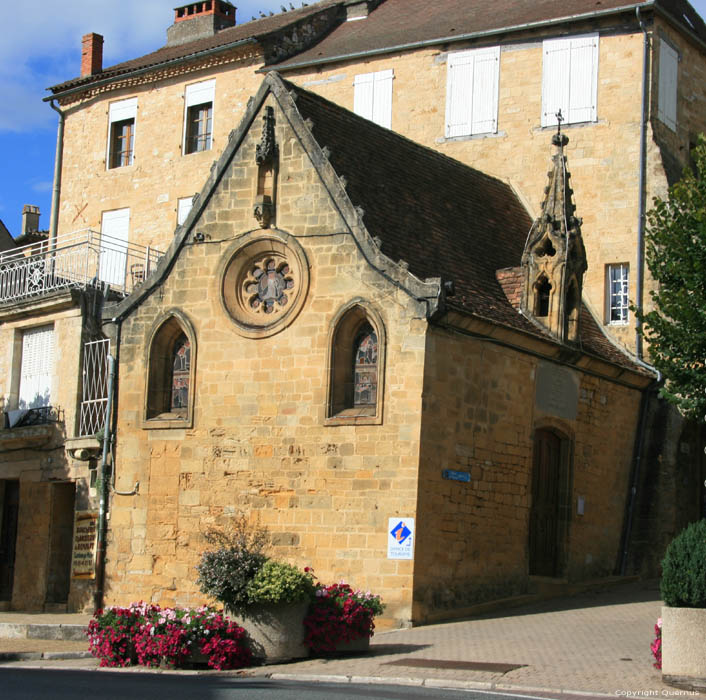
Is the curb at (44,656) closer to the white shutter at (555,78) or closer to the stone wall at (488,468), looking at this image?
the stone wall at (488,468)

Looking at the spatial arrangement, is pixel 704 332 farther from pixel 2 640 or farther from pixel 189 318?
pixel 2 640

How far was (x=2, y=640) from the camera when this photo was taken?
64.4 ft

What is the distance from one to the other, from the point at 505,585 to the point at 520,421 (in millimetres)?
2614

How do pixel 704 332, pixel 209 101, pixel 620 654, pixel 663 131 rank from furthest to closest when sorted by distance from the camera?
pixel 209 101
pixel 663 131
pixel 704 332
pixel 620 654

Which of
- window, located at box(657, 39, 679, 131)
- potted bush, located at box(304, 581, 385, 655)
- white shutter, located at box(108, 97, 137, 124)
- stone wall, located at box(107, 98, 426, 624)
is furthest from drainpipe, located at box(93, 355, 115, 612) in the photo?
white shutter, located at box(108, 97, 137, 124)

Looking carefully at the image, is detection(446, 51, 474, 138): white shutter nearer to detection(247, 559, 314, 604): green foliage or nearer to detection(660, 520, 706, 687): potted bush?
detection(247, 559, 314, 604): green foliage

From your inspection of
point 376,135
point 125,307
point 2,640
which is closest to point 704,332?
point 376,135

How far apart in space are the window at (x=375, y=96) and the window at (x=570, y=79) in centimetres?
378

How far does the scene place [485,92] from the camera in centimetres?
2775

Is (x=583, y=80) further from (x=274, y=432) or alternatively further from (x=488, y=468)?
(x=274, y=432)

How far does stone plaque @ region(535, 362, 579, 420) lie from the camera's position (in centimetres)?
2181

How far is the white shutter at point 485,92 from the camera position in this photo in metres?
27.6

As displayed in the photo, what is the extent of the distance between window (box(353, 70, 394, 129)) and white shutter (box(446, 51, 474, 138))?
5.14 feet

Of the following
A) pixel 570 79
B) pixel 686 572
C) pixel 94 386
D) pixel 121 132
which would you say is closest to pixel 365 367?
pixel 94 386
